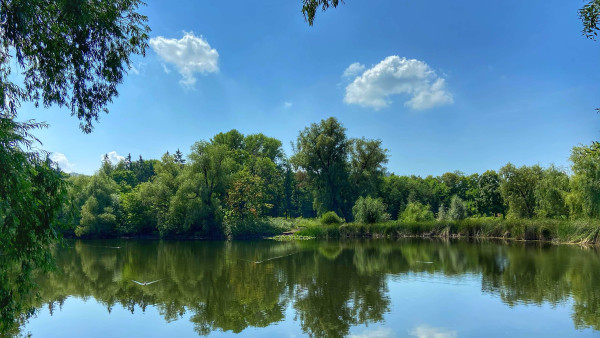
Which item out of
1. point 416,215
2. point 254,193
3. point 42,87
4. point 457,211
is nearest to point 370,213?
point 416,215

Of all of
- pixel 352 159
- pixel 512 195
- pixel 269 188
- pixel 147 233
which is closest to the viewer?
pixel 512 195

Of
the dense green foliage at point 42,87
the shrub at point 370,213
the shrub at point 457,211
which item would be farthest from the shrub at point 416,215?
the dense green foliage at point 42,87

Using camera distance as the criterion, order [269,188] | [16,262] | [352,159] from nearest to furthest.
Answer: [16,262]
[352,159]
[269,188]

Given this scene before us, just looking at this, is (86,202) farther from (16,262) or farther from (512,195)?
(512,195)

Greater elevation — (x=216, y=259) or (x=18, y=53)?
(x=18, y=53)

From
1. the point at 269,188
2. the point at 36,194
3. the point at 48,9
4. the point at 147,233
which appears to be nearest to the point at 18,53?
the point at 48,9

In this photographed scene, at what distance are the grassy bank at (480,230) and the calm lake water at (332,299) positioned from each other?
8.89 metres

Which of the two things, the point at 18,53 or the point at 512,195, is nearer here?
the point at 18,53

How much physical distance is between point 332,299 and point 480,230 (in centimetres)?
2986

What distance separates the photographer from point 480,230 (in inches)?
1462

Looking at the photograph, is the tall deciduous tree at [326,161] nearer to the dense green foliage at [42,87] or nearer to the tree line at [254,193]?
the tree line at [254,193]

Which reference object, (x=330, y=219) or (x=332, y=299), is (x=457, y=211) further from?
(x=332, y=299)

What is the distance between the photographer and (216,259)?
77.8 ft

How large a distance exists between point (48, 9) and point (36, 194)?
318 cm
